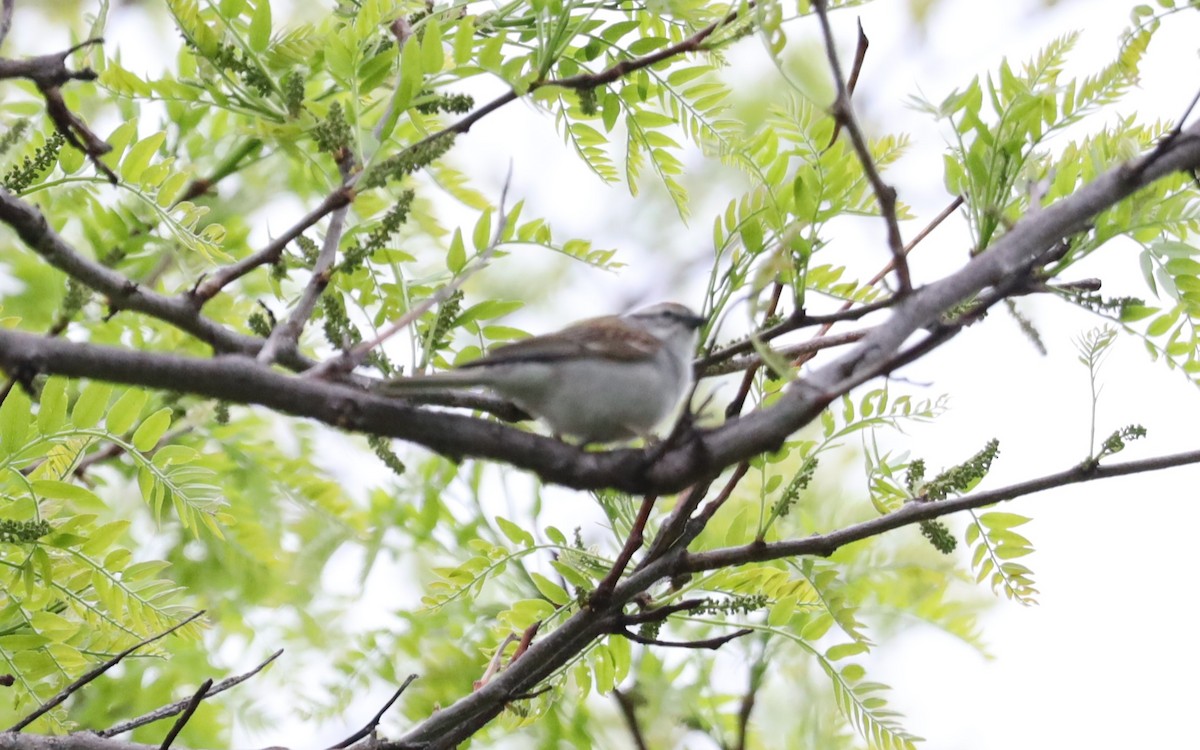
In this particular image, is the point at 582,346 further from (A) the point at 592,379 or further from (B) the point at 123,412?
(B) the point at 123,412

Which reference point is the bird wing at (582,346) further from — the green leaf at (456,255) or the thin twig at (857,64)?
the thin twig at (857,64)

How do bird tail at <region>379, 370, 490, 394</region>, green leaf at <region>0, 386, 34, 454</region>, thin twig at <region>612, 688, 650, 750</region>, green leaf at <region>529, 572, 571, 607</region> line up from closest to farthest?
bird tail at <region>379, 370, 490, 394</region> < green leaf at <region>0, 386, 34, 454</region> < green leaf at <region>529, 572, 571, 607</region> < thin twig at <region>612, 688, 650, 750</region>

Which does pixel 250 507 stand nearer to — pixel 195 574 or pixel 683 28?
pixel 195 574

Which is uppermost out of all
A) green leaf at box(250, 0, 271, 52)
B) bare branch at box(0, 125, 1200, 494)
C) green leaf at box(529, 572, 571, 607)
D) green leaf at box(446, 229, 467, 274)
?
green leaf at box(250, 0, 271, 52)

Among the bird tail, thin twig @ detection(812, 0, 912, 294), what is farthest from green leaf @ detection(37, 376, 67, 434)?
thin twig @ detection(812, 0, 912, 294)

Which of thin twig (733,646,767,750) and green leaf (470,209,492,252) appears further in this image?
thin twig (733,646,767,750)

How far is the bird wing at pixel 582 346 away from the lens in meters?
2.41

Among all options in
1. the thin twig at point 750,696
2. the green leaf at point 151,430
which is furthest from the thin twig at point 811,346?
the green leaf at point 151,430

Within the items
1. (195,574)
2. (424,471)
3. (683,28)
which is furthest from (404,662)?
(683,28)

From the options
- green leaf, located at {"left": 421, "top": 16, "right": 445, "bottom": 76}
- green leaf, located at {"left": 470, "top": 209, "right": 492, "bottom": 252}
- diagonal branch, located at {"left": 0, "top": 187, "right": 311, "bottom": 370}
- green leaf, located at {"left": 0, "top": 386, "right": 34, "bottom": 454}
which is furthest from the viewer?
green leaf, located at {"left": 470, "top": 209, "right": 492, "bottom": 252}

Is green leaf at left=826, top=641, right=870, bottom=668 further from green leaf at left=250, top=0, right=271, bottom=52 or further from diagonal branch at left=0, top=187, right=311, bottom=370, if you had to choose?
green leaf at left=250, top=0, right=271, bottom=52

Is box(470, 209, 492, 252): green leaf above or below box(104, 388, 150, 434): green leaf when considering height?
above

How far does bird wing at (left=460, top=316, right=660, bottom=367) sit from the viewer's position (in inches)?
94.7

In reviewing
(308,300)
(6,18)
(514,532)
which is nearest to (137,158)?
(6,18)
